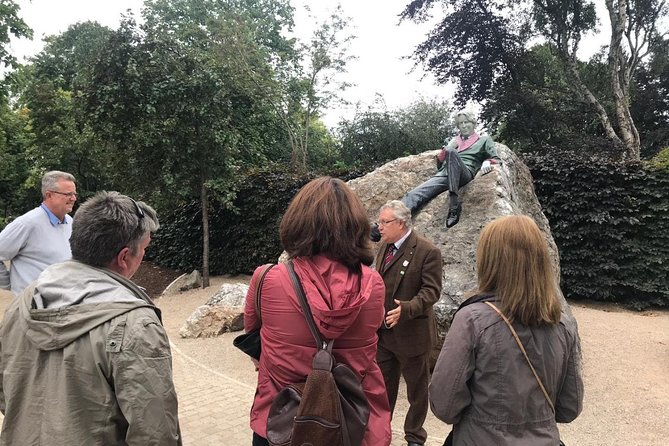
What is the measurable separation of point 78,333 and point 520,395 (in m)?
1.54

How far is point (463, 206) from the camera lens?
5.59 metres

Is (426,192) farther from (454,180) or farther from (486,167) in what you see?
(486,167)

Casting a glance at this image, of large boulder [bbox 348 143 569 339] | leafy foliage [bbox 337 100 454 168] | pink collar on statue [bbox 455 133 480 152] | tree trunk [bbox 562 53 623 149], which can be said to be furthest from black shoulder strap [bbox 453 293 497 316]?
tree trunk [bbox 562 53 623 149]

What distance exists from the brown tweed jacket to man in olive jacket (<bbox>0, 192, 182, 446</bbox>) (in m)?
2.14

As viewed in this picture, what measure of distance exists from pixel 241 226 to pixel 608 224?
307 inches

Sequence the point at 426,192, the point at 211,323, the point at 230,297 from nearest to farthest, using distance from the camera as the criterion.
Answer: the point at 426,192 → the point at 211,323 → the point at 230,297

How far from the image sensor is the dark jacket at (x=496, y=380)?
1817 millimetres

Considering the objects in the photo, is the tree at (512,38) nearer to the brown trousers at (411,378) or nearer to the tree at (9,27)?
the tree at (9,27)

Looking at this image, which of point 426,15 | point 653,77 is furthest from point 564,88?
point 426,15

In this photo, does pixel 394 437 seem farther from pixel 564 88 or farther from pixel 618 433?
A: pixel 564 88

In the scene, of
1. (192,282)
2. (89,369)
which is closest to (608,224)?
(192,282)

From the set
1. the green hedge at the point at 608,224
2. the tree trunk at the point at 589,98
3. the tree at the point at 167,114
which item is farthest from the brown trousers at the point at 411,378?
the tree trunk at the point at 589,98

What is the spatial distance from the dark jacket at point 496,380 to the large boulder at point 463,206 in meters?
2.91

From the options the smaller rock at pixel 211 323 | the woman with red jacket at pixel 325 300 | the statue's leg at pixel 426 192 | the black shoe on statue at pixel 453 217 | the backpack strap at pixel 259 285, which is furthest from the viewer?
the smaller rock at pixel 211 323
